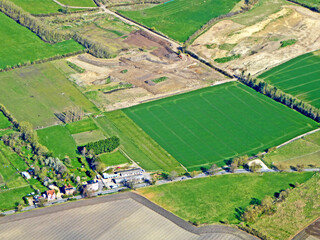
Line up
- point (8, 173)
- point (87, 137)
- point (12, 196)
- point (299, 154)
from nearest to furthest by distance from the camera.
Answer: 1. point (12, 196)
2. point (8, 173)
3. point (299, 154)
4. point (87, 137)

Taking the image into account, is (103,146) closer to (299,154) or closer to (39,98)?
(39,98)

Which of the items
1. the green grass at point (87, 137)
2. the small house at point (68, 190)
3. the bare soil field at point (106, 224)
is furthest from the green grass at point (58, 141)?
the bare soil field at point (106, 224)

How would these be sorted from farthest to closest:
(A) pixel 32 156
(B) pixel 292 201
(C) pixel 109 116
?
1. (C) pixel 109 116
2. (A) pixel 32 156
3. (B) pixel 292 201

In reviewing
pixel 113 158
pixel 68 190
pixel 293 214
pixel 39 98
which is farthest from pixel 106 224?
pixel 39 98

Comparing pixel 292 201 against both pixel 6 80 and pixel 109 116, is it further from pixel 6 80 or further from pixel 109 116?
pixel 6 80

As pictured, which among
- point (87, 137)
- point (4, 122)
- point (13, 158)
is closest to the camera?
point (13, 158)

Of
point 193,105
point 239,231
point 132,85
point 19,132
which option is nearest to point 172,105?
point 193,105
